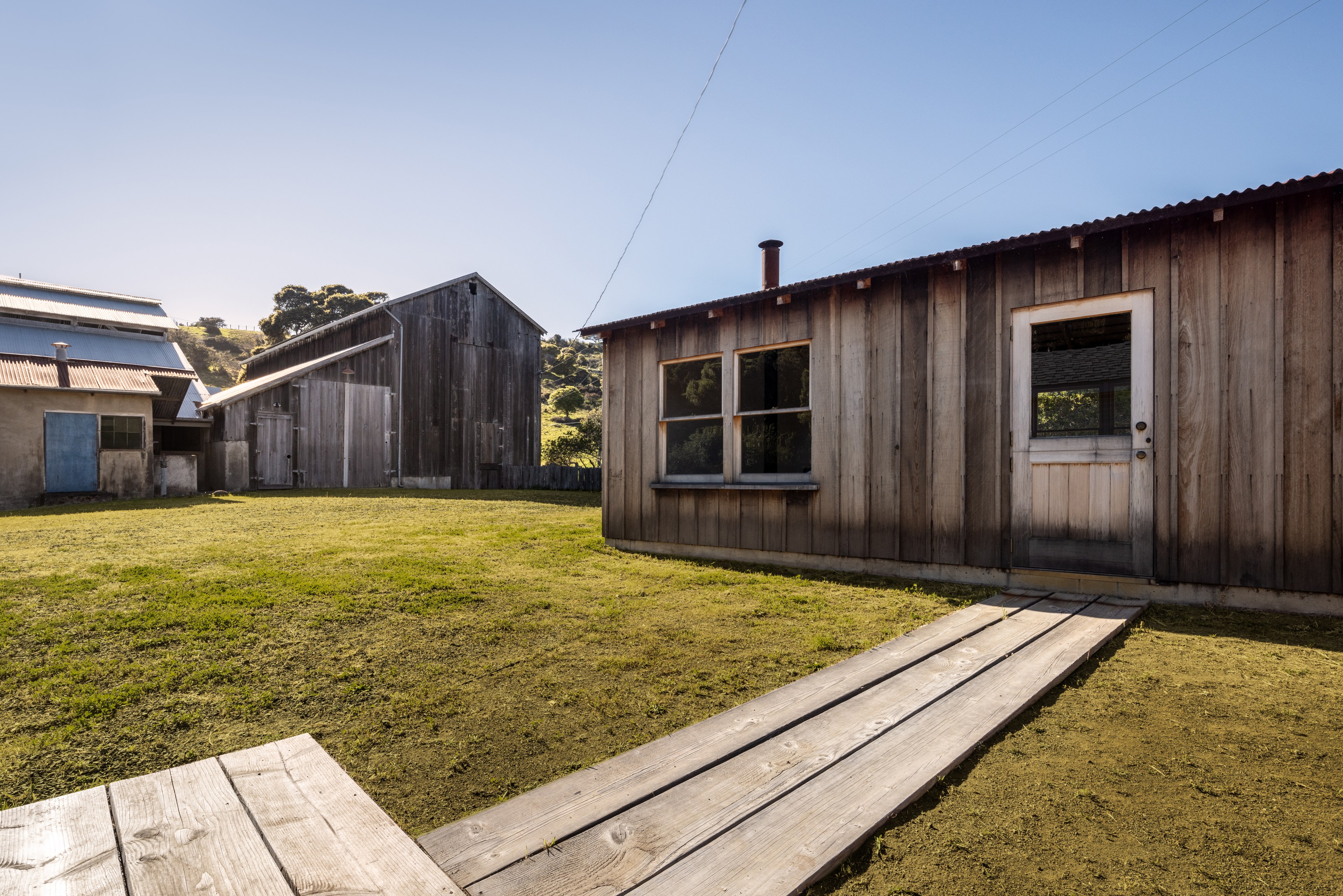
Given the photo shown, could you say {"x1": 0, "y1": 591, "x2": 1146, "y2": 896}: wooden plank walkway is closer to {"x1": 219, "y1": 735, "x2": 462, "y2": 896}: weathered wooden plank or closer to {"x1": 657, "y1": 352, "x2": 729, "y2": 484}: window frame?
{"x1": 219, "y1": 735, "x2": 462, "y2": 896}: weathered wooden plank

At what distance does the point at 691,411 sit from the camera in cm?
771

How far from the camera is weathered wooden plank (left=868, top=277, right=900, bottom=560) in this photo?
5.84 metres

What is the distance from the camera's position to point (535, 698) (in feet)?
9.48

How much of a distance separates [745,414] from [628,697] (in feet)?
14.7

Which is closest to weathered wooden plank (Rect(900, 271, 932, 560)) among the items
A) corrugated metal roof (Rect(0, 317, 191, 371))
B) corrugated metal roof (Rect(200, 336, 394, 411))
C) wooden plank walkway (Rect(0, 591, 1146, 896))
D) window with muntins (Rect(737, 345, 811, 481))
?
window with muntins (Rect(737, 345, 811, 481))

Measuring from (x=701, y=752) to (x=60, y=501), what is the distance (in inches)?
733

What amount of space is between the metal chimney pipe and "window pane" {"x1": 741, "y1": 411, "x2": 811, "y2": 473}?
5.98 feet

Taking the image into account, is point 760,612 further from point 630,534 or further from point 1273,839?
point 630,534

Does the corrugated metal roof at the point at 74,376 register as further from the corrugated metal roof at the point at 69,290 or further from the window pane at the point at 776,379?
the window pane at the point at 776,379

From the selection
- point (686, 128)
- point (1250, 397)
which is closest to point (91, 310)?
point (686, 128)

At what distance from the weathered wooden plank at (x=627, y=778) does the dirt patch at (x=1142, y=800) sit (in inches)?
23.4

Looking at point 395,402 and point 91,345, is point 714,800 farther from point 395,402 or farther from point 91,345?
point 91,345

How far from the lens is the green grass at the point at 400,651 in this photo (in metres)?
2.32

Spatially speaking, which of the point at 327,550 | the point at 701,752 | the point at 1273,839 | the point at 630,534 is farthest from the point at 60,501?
the point at 1273,839
